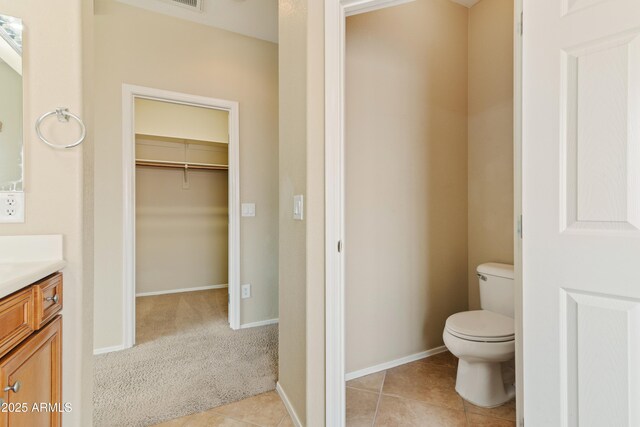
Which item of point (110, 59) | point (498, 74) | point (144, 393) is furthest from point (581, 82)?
point (110, 59)

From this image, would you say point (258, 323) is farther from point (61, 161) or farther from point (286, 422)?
point (61, 161)

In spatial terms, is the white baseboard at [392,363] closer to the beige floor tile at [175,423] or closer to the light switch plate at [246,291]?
the beige floor tile at [175,423]

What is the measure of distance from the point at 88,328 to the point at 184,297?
278 cm

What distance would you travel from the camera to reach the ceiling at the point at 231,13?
241 centimetres

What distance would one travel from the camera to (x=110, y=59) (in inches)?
91.7

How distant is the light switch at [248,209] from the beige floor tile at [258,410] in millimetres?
Result: 1570

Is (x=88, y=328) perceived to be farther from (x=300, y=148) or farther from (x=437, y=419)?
(x=437, y=419)

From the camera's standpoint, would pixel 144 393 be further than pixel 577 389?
Yes

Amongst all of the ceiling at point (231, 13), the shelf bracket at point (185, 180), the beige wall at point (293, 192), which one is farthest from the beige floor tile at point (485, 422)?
the shelf bracket at point (185, 180)

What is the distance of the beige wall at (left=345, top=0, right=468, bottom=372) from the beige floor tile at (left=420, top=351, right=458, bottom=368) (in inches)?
3.2

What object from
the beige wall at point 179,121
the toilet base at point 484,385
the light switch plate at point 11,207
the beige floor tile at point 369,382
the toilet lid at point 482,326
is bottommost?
the beige floor tile at point 369,382

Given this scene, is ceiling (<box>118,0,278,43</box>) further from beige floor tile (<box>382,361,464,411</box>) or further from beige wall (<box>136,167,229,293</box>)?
Result: beige floor tile (<box>382,361,464,411</box>)

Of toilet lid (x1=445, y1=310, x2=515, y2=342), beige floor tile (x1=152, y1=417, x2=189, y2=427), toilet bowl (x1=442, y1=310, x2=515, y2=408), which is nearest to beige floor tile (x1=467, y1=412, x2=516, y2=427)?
toilet bowl (x1=442, y1=310, x2=515, y2=408)

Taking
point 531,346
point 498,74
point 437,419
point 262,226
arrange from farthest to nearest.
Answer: point 262,226
point 498,74
point 437,419
point 531,346
